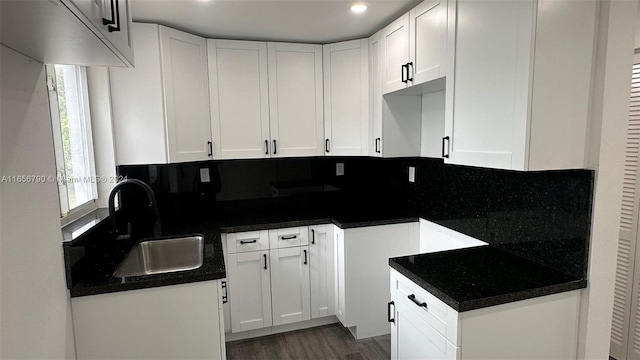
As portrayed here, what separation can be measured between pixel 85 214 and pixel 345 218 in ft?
5.43

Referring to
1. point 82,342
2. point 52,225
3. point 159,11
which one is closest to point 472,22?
point 159,11

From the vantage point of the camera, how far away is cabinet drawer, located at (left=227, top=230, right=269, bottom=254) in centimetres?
254

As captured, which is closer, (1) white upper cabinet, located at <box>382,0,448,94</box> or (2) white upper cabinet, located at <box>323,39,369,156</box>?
(1) white upper cabinet, located at <box>382,0,448,94</box>

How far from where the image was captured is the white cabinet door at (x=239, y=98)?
8.70ft

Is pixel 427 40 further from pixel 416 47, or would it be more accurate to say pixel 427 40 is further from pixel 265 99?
pixel 265 99

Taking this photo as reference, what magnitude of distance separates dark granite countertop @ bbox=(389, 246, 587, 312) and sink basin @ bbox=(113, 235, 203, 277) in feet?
4.14

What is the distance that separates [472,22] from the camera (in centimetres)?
162

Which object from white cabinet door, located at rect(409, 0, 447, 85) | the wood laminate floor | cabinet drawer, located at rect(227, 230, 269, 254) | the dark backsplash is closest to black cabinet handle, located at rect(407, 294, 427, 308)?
the dark backsplash

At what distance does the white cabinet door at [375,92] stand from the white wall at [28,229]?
198 cm

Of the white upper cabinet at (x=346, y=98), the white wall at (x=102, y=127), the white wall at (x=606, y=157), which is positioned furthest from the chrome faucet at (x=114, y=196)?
the white wall at (x=606, y=157)

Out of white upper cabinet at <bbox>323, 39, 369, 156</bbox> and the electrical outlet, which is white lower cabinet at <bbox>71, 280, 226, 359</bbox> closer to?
the electrical outlet

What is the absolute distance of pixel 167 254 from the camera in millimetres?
2256

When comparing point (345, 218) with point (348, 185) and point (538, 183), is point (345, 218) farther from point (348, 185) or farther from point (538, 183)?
point (538, 183)

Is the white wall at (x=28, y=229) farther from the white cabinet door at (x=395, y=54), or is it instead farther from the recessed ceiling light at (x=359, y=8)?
the white cabinet door at (x=395, y=54)
